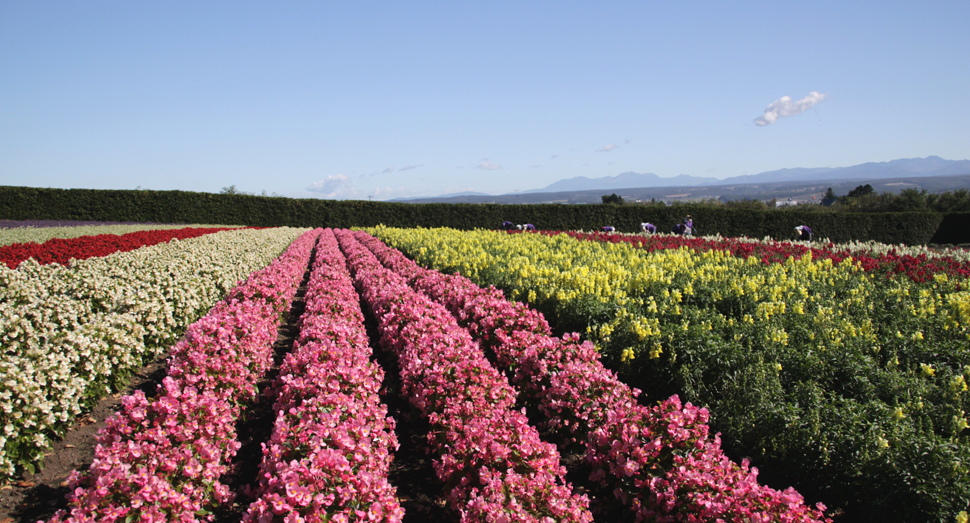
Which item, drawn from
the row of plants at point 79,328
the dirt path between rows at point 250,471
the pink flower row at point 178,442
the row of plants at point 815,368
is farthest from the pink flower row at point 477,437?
the row of plants at point 79,328

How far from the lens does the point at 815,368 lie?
4496 millimetres

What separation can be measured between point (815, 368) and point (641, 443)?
226 cm

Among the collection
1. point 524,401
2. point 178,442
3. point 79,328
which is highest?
point 79,328

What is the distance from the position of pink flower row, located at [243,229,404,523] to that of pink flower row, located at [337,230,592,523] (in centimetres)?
42

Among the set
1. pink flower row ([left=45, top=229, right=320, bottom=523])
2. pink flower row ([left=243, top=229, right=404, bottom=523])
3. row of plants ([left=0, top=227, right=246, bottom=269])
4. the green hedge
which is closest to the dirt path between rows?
pink flower row ([left=45, top=229, right=320, bottom=523])

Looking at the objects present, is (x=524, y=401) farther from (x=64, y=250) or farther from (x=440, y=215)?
(x=440, y=215)

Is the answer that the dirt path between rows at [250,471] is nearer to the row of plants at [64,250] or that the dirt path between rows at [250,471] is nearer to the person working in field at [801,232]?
the row of plants at [64,250]

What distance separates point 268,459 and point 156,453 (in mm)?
718

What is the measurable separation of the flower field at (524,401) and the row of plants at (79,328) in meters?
0.03

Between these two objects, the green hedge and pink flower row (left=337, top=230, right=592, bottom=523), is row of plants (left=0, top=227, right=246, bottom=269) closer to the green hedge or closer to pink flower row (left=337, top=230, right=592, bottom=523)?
pink flower row (left=337, top=230, right=592, bottom=523)

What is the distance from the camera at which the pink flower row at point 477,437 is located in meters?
2.82

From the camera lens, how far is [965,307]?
5.31 meters

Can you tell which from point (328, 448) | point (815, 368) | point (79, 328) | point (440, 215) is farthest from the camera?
point (440, 215)

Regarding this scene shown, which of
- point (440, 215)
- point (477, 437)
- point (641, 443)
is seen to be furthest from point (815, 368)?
point (440, 215)
